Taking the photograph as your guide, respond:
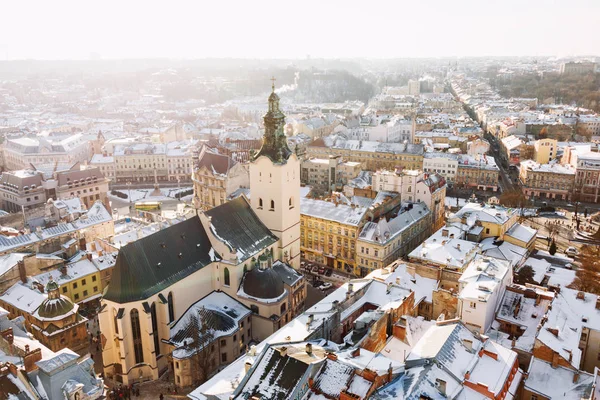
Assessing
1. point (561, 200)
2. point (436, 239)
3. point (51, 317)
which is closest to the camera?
point (51, 317)

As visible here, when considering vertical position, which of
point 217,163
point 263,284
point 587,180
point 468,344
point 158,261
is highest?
point 217,163

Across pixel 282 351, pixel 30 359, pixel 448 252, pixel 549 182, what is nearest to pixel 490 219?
pixel 448 252

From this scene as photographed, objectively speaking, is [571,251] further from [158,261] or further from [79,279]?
[79,279]

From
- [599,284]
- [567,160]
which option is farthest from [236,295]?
[567,160]

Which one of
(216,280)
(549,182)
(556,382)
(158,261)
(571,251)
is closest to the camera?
(556,382)

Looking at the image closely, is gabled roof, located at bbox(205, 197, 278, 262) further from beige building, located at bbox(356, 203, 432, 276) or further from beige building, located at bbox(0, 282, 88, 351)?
beige building, located at bbox(0, 282, 88, 351)

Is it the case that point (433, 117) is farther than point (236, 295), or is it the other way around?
point (433, 117)

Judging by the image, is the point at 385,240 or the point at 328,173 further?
the point at 328,173

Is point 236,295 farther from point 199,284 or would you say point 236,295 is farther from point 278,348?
point 278,348
